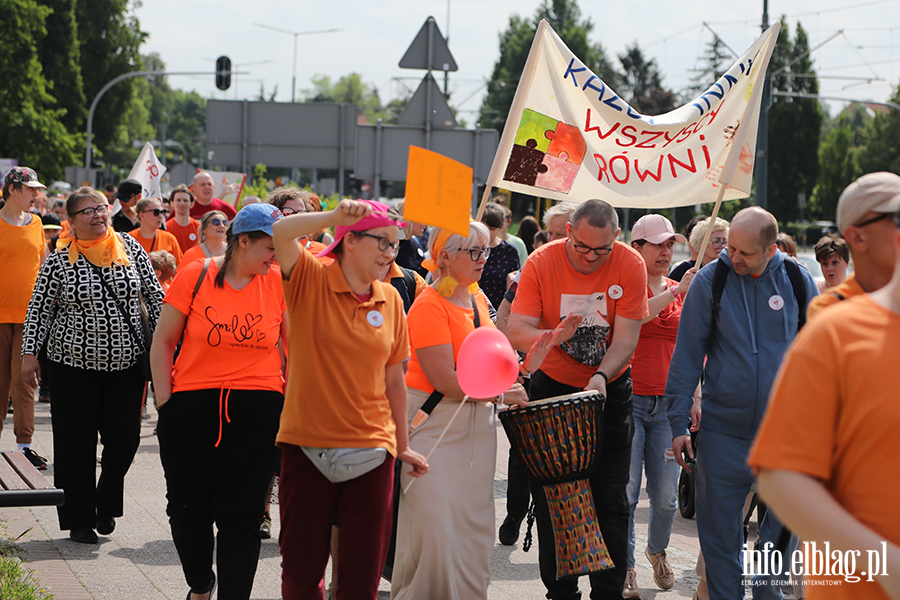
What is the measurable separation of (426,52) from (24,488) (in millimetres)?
6442

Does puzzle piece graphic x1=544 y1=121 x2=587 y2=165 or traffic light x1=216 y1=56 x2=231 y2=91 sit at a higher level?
traffic light x1=216 y1=56 x2=231 y2=91

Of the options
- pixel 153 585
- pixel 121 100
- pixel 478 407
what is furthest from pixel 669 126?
pixel 121 100

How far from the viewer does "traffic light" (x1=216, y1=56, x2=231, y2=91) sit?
96.4 ft

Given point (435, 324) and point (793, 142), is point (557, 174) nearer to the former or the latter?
point (435, 324)

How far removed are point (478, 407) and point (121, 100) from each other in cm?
5841

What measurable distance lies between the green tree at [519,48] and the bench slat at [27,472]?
205 ft

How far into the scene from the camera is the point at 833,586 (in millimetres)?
2242

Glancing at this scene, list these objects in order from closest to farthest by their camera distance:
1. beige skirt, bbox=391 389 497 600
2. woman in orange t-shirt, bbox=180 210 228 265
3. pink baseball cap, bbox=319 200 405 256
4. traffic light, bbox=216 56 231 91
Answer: pink baseball cap, bbox=319 200 405 256
beige skirt, bbox=391 389 497 600
woman in orange t-shirt, bbox=180 210 228 265
traffic light, bbox=216 56 231 91

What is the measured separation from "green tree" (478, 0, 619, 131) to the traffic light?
3870 cm

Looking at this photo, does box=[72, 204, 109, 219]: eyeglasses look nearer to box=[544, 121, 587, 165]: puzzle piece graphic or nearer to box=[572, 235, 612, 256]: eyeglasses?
box=[544, 121, 587, 165]: puzzle piece graphic

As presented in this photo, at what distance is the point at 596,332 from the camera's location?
5.21 meters

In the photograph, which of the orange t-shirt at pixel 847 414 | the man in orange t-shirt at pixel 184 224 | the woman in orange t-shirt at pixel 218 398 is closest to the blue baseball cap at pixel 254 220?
the woman in orange t-shirt at pixel 218 398

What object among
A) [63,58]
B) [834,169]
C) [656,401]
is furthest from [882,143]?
[656,401]

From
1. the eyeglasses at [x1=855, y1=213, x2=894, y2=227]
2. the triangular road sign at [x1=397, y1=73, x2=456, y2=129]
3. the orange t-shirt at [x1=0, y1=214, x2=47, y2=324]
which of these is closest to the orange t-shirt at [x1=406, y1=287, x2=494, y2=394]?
the eyeglasses at [x1=855, y1=213, x2=894, y2=227]
